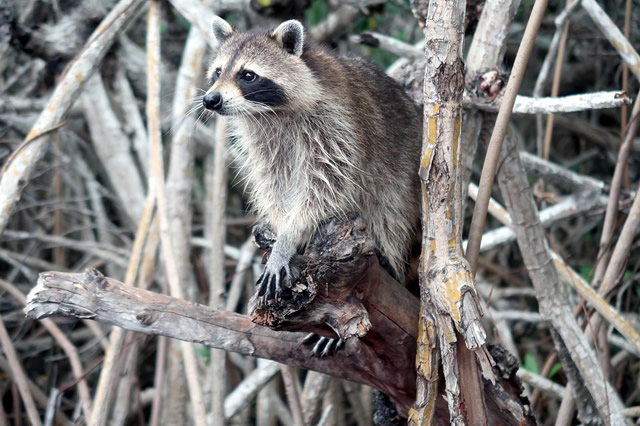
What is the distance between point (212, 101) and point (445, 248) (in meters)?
0.95

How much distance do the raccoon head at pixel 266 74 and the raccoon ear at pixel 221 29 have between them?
159mm

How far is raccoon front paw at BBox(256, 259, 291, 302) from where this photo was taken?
2.10 m

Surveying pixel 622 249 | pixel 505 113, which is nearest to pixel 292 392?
pixel 622 249

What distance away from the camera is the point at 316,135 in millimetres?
2672

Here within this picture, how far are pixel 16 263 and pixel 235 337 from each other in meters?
2.45

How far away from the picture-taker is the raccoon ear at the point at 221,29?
2.86 metres

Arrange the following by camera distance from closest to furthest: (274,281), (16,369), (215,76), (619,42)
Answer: (274,281) → (215,76) → (619,42) → (16,369)

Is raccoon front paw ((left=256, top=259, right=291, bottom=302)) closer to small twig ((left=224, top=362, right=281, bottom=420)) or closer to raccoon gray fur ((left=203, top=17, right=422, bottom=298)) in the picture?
raccoon gray fur ((left=203, top=17, right=422, bottom=298))

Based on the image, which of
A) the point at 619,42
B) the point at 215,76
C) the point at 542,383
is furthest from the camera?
the point at 542,383

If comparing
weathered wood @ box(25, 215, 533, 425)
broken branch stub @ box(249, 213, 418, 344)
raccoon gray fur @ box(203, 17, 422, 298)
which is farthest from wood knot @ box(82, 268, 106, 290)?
raccoon gray fur @ box(203, 17, 422, 298)

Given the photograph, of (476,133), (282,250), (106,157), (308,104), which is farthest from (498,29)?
(106,157)

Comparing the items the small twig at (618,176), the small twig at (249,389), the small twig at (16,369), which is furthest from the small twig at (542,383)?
the small twig at (16,369)

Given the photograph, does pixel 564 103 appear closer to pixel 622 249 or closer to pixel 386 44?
pixel 622 249

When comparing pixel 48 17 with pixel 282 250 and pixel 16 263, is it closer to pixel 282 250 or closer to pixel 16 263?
pixel 16 263
